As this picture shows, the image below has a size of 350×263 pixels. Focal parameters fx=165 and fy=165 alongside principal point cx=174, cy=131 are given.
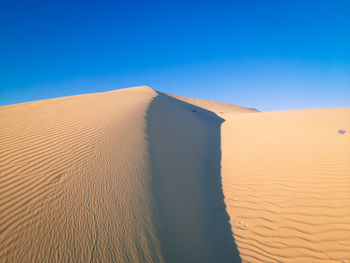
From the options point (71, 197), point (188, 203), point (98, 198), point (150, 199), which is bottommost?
point (188, 203)

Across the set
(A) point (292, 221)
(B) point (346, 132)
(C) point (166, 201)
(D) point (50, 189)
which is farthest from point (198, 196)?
(B) point (346, 132)

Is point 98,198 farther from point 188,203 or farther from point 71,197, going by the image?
point 188,203

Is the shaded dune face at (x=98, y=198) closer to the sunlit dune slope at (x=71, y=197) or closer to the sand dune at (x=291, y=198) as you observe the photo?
the sunlit dune slope at (x=71, y=197)

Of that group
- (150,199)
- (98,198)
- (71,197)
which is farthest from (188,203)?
(71,197)

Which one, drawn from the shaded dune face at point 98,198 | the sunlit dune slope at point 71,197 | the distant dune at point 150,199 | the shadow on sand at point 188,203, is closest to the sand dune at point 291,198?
the distant dune at point 150,199

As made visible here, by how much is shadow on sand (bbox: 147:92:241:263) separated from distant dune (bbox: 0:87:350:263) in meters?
0.03

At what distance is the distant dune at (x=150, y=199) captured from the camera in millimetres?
2734

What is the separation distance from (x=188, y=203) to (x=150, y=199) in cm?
121

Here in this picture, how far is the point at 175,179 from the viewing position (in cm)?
539

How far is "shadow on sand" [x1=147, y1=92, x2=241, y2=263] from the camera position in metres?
3.36

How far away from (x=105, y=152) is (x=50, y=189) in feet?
6.10

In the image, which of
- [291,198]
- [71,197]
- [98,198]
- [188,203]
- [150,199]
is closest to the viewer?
[71,197]

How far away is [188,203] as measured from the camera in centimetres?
465

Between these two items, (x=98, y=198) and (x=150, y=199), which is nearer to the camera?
(x=98, y=198)
